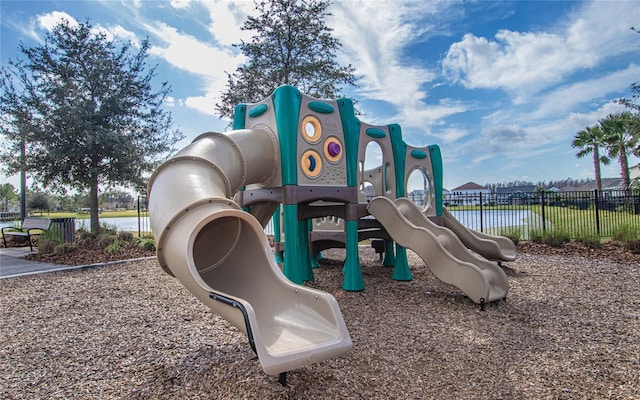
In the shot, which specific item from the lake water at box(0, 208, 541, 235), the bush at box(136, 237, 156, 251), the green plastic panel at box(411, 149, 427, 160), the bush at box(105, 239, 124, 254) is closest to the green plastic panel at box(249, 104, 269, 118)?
the green plastic panel at box(411, 149, 427, 160)

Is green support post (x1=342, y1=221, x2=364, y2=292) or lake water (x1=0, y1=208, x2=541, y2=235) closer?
green support post (x1=342, y1=221, x2=364, y2=292)

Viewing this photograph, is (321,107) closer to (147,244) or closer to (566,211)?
(147,244)

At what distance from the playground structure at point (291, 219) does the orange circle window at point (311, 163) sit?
2 cm

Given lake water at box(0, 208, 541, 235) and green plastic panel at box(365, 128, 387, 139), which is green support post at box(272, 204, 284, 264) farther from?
lake water at box(0, 208, 541, 235)

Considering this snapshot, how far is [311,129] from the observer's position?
5660 millimetres

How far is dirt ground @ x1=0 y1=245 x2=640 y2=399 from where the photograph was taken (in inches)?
105

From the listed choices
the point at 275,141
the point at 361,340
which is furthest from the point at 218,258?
the point at 275,141

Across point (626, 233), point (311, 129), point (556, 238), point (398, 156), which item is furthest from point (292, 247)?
point (626, 233)

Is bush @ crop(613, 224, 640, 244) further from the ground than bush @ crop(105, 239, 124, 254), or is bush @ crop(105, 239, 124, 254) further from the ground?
bush @ crop(105, 239, 124, 254)

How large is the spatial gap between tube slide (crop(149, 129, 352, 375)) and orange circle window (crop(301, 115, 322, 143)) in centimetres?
170

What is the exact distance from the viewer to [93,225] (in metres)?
12.4

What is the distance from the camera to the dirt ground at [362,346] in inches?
105

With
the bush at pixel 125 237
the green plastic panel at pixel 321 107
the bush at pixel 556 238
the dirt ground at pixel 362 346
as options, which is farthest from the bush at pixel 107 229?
the bush at pixel 556 238

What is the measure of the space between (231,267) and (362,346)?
141cm
